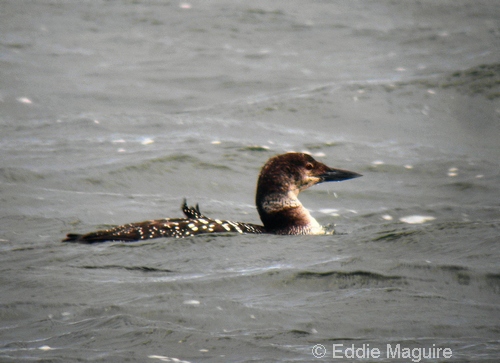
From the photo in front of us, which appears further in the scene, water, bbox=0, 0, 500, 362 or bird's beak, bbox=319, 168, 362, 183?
bird's beak, bbox=319, 168, 362, 183

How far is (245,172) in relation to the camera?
833 centimetres

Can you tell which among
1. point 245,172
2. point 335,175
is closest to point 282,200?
point 335,175

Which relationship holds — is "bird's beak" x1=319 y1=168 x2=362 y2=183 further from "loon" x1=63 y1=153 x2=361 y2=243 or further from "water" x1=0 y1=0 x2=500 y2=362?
"water" x1=0 y1=0 x2=500 y2=362

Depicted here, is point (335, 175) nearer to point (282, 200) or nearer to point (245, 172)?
point (282, 200)

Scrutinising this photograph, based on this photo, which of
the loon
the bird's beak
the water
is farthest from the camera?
the bird's beak

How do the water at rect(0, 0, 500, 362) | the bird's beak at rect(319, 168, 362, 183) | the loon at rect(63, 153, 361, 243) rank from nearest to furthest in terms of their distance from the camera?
the water at rect(0, 0, 500, 362) < the loon at rect(63, 153, 361, 243) < the bird's beak at rect(319, 168, 362, 183)

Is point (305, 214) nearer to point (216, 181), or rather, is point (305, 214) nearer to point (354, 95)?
point (216, 181)

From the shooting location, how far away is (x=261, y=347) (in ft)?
13.3

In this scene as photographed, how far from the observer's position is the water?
4.33 m

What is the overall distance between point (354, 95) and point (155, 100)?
253cm

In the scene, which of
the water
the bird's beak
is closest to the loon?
the bird's beak

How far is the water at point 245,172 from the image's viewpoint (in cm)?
433

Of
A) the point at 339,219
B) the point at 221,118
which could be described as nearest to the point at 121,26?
the point at 221,118

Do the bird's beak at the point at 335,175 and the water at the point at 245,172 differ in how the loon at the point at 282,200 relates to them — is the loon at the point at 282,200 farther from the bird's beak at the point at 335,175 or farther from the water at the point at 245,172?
the water at the point at 245,172
